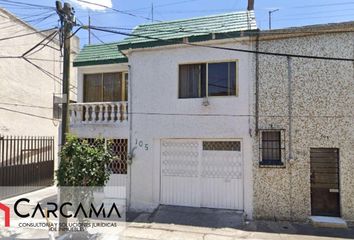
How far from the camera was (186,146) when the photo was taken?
903cm

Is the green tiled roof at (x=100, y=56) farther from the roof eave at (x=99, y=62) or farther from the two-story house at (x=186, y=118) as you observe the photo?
the two-story house at (x=186, y=118)

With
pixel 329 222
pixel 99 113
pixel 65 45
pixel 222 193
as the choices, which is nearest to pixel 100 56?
pixel 99 113

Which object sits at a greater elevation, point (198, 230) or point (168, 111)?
point (168, 111)

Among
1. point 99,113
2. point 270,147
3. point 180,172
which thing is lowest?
point 180,172

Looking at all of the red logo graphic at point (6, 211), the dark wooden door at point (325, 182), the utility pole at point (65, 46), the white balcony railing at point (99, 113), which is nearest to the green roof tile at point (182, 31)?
the white balcony railing at point (99, 113)

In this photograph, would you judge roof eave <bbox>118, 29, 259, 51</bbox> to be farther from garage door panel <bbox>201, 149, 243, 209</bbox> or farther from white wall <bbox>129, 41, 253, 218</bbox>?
garage door panel <bbox>201, 149, 243, 209</bbox>

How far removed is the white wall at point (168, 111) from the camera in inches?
335

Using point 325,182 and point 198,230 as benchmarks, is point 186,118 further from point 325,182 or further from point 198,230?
point 325,182

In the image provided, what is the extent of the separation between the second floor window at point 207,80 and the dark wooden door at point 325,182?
10.8 feet

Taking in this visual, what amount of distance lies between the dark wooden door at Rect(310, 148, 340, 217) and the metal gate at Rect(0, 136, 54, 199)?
11.4 metres

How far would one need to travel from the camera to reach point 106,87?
11.1m

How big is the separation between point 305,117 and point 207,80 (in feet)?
10.7

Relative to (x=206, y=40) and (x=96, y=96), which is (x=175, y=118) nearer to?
(x=206, y=40)

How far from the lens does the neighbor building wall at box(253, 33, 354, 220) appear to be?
7.90 m
